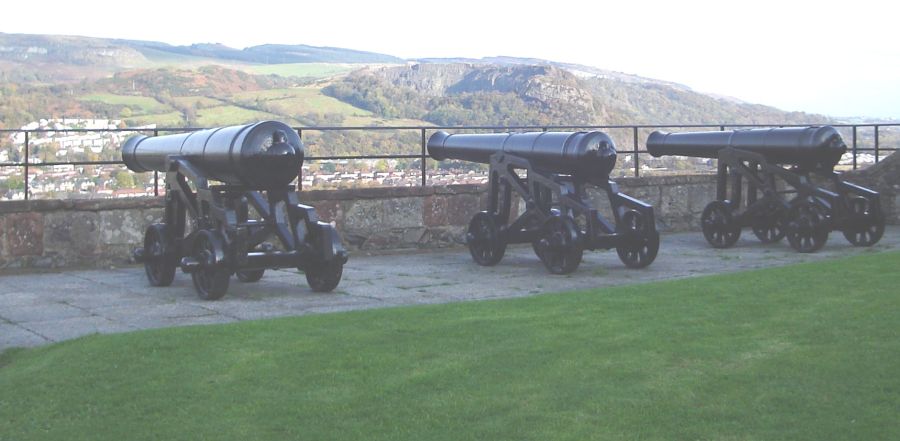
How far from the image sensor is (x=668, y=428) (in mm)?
5234

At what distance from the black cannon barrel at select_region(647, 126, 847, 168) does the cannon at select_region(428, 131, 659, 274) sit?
293 cm

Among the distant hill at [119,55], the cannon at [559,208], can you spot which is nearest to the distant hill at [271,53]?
the distant hill at [119,55]

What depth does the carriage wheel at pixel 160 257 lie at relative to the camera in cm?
1151

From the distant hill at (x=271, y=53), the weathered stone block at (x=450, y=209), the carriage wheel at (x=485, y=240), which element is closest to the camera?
the carriage wheel at (x=485, y=240)

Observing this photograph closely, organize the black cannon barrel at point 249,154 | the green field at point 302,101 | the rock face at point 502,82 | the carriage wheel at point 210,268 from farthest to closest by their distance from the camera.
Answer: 1. the green field at point 302,101
2. the rock face at point 502,82
3. the black cannon barrel at point 249,154
4. the carriage wheel at point 210,268

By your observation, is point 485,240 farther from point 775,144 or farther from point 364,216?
point 775,144

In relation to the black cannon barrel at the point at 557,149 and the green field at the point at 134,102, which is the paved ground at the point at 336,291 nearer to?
the black cannon barrel at the point at 557,149

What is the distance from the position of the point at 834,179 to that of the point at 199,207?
25.8 ft

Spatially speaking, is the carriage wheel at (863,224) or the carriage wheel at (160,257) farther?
the carriage wheel at (863,224)

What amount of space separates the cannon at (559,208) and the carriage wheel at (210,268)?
3.64 meters

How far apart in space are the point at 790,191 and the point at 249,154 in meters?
7.65

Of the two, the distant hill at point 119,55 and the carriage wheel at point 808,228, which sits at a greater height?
the distant hill at point 119,55

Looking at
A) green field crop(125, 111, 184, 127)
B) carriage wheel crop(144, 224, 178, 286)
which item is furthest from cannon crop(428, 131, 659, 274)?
green field crop(125, 111, 184, 127)

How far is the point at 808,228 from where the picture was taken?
47.1 ft
